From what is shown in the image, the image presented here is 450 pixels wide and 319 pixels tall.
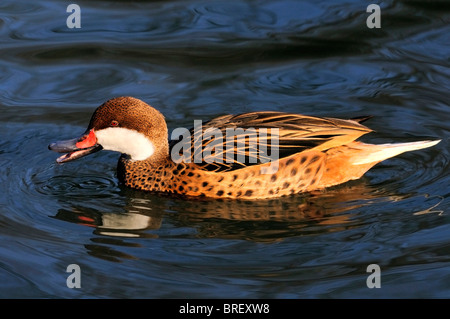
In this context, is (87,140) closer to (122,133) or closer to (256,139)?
(122,133)

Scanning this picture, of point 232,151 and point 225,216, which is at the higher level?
point 232,151

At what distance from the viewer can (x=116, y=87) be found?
10.5 meters

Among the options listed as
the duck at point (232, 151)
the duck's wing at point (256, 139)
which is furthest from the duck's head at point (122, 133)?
the duck's wing at point (256, 139)

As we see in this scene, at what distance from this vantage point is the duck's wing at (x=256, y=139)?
7988 mm

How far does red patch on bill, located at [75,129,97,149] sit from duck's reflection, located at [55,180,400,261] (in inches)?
23.6

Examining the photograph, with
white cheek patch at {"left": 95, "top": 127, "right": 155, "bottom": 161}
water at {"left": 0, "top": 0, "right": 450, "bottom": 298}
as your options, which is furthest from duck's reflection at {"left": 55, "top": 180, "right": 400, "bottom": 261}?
white cheek patch at {"left": 95, "top": 127, "right": 155, "bottom": 161}

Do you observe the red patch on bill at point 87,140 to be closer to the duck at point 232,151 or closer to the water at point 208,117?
the duck at point 232,151

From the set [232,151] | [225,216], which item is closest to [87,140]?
[232,151]

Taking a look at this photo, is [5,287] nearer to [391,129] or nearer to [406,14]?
[391,129]

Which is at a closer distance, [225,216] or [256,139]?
[225,216]

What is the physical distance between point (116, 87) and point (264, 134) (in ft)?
9.97

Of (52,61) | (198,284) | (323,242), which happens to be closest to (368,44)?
(52,61)

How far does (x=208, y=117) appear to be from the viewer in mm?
9656

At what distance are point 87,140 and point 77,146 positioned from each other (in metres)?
0.11
